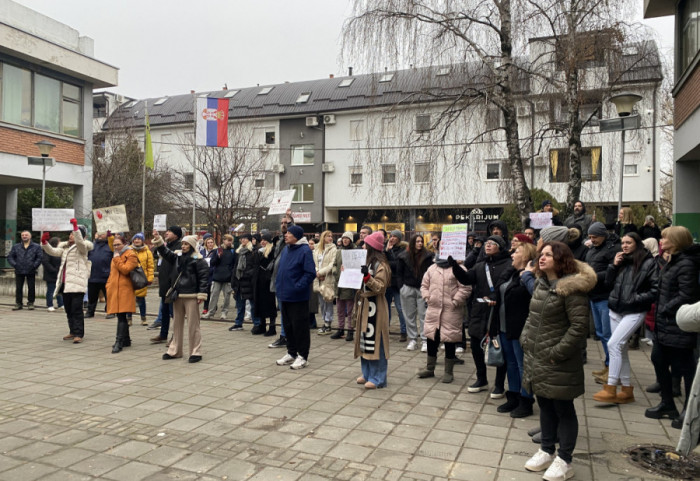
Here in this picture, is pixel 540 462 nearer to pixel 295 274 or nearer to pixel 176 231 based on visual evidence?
pixel 295 274

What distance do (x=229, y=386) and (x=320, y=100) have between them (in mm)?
33122

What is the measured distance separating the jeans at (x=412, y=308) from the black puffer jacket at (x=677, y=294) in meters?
4.33

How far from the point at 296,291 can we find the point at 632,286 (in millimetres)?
4359

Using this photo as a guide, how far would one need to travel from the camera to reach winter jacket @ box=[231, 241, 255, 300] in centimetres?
1120

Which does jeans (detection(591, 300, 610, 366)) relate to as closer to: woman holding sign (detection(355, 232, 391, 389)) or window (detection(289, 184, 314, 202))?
woman holding sign (detection(355, 232, 391, 389))

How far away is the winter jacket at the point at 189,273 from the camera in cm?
815

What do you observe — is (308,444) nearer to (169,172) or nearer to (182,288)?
(182,288)

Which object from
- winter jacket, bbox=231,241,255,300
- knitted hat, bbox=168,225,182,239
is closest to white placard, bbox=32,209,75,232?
winter jacket, bbox=231,241,255,300

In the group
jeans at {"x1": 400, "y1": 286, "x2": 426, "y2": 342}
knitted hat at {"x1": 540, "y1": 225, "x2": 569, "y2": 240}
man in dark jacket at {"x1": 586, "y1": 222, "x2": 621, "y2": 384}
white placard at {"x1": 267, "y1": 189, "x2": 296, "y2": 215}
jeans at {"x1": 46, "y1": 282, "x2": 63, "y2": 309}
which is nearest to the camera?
knitted hat at {"x1": 540, "y1": 225, "x2": 569, "y2": 240}

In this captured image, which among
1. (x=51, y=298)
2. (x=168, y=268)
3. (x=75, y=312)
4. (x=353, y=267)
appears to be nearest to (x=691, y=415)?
(x=353, y=267)

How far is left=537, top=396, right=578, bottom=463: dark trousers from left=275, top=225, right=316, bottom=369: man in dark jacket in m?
4.12

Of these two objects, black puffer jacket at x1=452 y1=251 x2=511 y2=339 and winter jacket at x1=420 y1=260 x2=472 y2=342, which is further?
winter jacket at x1=420 y1=260 x2=472 y2=342

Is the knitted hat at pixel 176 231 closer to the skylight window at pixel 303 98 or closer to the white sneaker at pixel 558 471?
the white sneaker at pixel 558 471

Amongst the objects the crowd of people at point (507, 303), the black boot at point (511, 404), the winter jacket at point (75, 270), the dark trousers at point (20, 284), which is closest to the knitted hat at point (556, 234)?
the crowd of people at point (507, 303)
